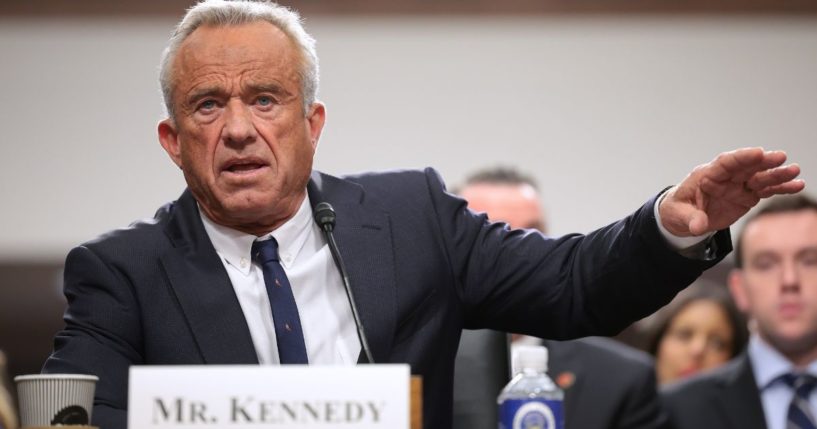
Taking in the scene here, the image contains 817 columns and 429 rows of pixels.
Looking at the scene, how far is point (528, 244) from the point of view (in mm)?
2434

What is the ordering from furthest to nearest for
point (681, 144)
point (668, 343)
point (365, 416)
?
point (681, 144)
point (668, 343)
point (365, 416)

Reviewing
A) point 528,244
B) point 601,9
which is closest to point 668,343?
point 601,9

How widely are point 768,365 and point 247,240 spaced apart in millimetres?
2177

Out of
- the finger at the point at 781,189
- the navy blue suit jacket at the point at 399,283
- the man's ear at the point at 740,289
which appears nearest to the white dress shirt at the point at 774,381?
the man's ear at the point at 740,289

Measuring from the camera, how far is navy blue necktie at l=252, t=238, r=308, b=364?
7.13ft

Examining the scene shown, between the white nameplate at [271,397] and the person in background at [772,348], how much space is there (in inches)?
101

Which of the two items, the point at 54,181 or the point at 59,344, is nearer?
the point at 59,344

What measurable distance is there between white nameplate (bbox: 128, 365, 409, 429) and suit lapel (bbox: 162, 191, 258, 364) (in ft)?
1.97

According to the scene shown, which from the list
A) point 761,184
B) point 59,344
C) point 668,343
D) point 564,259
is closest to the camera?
point 761,184

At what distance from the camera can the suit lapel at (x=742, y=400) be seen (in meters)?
3.83

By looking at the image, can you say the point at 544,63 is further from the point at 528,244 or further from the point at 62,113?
the point at 528,244

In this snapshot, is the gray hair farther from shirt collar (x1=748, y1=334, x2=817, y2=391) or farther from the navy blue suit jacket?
shirt collar (x1=748, y1=334, x2=817, y2=391)

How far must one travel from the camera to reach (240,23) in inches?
Result: 91.1

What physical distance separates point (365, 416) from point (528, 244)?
0.96m
